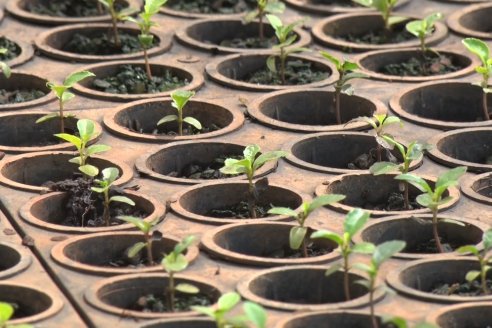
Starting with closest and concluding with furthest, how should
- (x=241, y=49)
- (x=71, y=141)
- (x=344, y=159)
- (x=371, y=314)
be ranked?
(x=371, y=314)
(x=71, y=141)
(x=344, y=159)
(x=241, y=49)

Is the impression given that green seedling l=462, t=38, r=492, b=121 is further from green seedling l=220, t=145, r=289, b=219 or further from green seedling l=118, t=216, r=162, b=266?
green seedling l=118, t=216, r=162, b=266

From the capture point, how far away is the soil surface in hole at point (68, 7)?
8914 millimetres

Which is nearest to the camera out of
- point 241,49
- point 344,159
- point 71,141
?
point 71,141

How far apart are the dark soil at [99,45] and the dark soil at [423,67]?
56.3 inches

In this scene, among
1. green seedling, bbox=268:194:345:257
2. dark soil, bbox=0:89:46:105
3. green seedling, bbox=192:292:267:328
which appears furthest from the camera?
dark soil, bbox=0:89:46:105

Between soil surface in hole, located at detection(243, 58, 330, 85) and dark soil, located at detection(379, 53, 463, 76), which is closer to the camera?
soil surface in hole, located at detection(243, 58, 330, 85)

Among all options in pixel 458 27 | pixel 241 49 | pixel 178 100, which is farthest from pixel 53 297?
pixel 458 27

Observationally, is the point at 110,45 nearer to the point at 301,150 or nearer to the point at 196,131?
the point at 196,131

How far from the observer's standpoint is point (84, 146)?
6.50 m

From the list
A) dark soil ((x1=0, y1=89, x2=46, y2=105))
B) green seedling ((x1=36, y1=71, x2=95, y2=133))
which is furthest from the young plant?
dark soil ((x1=0, y1=89, x2=46, y2=105))

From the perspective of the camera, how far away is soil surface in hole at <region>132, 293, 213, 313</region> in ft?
17.5

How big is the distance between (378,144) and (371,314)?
66.8 inches

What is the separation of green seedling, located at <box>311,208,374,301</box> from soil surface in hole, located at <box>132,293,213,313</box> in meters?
0.47

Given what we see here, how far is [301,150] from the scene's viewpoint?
6.83 metres
